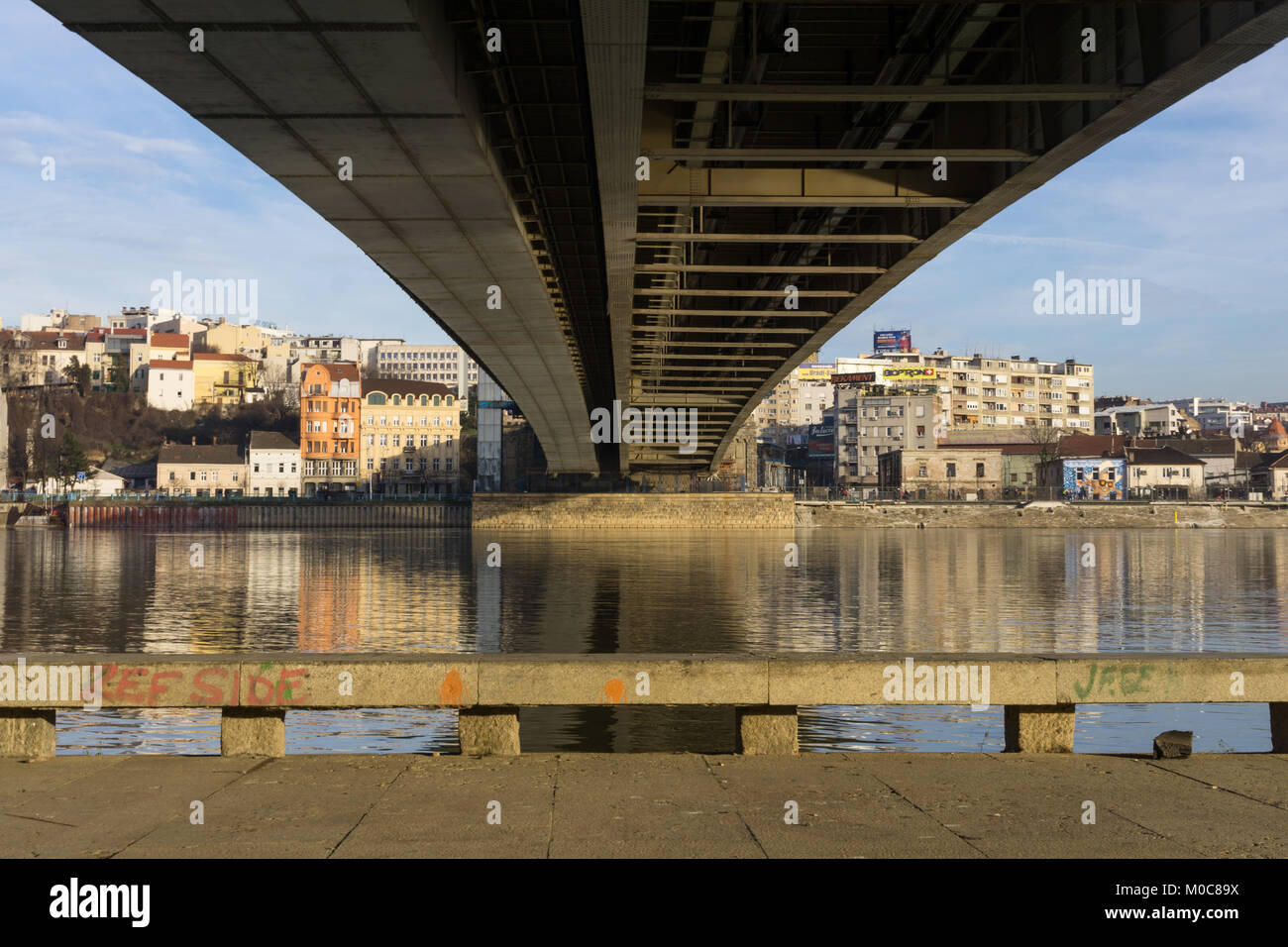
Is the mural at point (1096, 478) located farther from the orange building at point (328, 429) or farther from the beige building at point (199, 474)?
the beige building at point (199, 474)

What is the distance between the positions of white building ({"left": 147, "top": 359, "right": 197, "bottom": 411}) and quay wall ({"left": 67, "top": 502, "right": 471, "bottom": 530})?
52.0 m

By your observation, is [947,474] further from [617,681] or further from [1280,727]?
[617,681]

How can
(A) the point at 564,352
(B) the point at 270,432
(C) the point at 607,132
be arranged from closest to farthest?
(C) the point at 607,132, (A) the point at 564,352, (B) the point at 270,432

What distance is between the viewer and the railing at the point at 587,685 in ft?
29.5

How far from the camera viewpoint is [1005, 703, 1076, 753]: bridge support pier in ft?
31.3

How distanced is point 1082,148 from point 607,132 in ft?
23.7

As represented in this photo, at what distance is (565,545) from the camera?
319 ft

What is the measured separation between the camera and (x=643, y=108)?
18234 millimetres

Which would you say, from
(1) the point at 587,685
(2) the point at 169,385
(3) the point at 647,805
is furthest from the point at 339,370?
(3) the point at 647,805

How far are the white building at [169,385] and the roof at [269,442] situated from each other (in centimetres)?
4135

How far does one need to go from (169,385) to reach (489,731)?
662 ft

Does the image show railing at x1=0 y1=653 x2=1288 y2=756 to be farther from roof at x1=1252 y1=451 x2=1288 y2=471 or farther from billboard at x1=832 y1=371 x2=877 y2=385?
billboard at x1=832 y1=371 x2=877 y2=385
